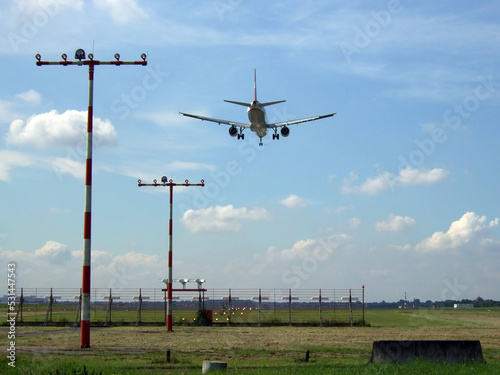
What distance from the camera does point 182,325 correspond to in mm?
52562

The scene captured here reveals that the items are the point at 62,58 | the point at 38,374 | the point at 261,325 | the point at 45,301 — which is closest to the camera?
the point at 38,374

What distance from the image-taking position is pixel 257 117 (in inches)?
2088

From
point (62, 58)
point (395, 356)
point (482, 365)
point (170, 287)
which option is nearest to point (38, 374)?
point (395, 356)

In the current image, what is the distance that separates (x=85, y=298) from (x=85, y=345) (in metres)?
2.00

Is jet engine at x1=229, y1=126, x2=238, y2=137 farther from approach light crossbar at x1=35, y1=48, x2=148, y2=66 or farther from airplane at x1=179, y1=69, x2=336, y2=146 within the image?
approach light crossbar at x1=35, y1=48, x2=148, y2=66

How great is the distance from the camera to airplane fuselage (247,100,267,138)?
52.9 m

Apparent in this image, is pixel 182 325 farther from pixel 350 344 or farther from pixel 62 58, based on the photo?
pixel 62 58

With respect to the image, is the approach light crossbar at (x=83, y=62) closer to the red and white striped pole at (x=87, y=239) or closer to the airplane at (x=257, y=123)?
the red and white striped pole at (x=87, y=239)

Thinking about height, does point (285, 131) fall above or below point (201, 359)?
above

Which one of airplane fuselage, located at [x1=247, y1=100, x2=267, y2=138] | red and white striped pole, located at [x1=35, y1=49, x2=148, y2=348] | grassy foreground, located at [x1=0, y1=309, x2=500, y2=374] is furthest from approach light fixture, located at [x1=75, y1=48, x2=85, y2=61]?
airplane fuselage, located at [x1=247, y1=100, x2=267, y2=138]

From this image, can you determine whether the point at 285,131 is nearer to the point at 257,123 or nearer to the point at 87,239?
the point at 257,123

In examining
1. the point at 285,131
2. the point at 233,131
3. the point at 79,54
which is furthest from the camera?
the point at 233,131

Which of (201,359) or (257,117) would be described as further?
(257,117)

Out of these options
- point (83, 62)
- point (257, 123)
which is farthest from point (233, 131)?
point (83, 62)
